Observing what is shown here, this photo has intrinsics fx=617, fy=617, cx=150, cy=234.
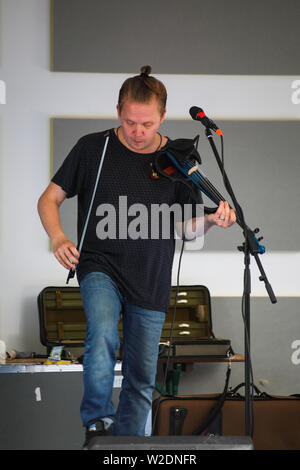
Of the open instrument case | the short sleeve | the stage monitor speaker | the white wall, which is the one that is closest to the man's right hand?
the short sleeve

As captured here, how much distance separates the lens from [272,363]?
3941 mm

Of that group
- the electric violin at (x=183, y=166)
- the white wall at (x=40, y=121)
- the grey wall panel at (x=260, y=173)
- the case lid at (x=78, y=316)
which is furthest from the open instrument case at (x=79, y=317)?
the electric violin at (x=183, y=166)

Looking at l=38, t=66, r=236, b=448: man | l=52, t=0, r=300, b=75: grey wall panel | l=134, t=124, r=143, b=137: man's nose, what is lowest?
l=38, t=66, r=236, b=448: man

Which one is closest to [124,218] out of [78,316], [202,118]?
[202,118]

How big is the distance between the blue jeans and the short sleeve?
0.36 metres

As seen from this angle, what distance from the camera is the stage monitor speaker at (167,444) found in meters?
1.51

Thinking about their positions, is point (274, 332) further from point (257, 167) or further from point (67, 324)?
Result: point (67, 324)

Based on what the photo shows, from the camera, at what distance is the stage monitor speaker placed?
1.51 meters

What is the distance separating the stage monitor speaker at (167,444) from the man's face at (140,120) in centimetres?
102

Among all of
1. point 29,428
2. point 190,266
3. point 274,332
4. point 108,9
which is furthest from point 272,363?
point 108,9

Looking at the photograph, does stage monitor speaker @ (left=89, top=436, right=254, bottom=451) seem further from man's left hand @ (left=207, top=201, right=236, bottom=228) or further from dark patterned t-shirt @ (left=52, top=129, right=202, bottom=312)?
man's left hand @ (left=207, top=201, right=236, bottom=228)

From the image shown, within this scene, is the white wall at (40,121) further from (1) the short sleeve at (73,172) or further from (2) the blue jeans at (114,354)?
(2) the blue jeans at (114,354)

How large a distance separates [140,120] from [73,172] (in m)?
0.30

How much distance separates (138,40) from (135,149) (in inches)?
81.3
